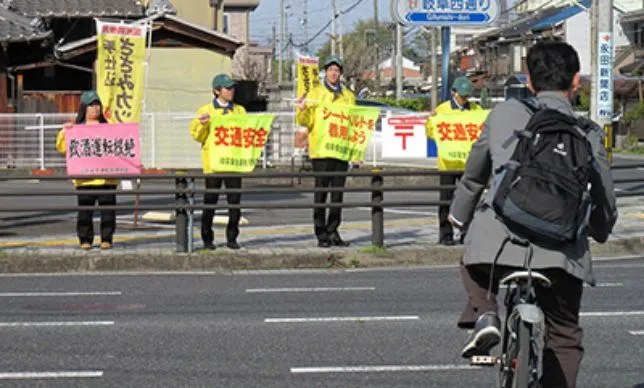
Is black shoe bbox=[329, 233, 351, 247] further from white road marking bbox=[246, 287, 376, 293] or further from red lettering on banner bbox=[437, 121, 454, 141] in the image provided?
white road marking bbox=[246, 287, 376, 293]

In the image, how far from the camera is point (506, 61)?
68.2 metres

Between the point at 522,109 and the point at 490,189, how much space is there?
392 mm

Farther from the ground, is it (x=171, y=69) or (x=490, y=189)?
(x=171, y=69)

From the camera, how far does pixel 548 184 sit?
479 cm

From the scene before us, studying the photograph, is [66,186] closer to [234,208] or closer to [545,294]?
[234,208]

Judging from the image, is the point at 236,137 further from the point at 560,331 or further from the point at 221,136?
the point at 560,331

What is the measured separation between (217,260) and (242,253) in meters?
0.31

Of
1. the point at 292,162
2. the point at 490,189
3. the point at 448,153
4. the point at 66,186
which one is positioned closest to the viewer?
the point at 490,189

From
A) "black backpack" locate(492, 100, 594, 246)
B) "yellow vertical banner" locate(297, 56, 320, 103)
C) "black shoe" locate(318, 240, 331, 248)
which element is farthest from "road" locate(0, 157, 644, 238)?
"black backpack" locate(492, 100, 594, 246)

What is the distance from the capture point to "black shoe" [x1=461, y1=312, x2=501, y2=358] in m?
5.11

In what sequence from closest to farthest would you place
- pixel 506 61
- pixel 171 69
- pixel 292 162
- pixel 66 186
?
pixel 66 186, pixel 292 162, pixel 171 69, pixel 506 61

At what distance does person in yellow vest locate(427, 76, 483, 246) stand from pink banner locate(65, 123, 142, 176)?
144 inches

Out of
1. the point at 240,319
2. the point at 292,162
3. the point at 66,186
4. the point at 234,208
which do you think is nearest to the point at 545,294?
the point at 240,319

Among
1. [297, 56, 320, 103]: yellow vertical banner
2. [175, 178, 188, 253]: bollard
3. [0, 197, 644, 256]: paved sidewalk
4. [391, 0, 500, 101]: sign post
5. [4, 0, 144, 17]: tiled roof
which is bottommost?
[0, 197, 644, 256]: paved sidewalk
